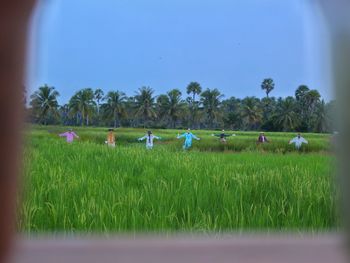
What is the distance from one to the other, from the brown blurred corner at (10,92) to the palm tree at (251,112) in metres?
3.53

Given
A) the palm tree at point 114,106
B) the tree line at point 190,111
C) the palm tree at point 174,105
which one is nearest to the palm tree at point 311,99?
the tree line at point 190,111

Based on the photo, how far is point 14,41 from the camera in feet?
2.94

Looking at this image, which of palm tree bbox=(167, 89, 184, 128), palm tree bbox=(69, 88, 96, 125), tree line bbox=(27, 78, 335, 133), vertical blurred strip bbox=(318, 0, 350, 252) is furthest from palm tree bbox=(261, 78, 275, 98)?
vertical blurred strip bbox=(318, 0, 350, 252)

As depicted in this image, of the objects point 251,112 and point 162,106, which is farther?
point 162,106

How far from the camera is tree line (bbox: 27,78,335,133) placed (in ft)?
12.9

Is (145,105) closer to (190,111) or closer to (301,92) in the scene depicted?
(190,111)

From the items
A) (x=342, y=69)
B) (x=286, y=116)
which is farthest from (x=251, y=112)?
(x=342, y=69)

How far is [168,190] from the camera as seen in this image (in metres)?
2.77

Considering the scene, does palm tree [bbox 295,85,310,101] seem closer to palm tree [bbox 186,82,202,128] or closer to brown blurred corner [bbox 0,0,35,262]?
palm tree [bbox 186,82,202,128]

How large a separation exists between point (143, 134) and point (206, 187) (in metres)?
2.12

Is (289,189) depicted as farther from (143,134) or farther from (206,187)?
(143,134)

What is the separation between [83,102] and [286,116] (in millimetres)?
2199

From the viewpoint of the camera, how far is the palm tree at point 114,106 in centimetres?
431

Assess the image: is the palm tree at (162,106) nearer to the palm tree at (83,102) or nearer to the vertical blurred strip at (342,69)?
the palm tree at (83,102)
